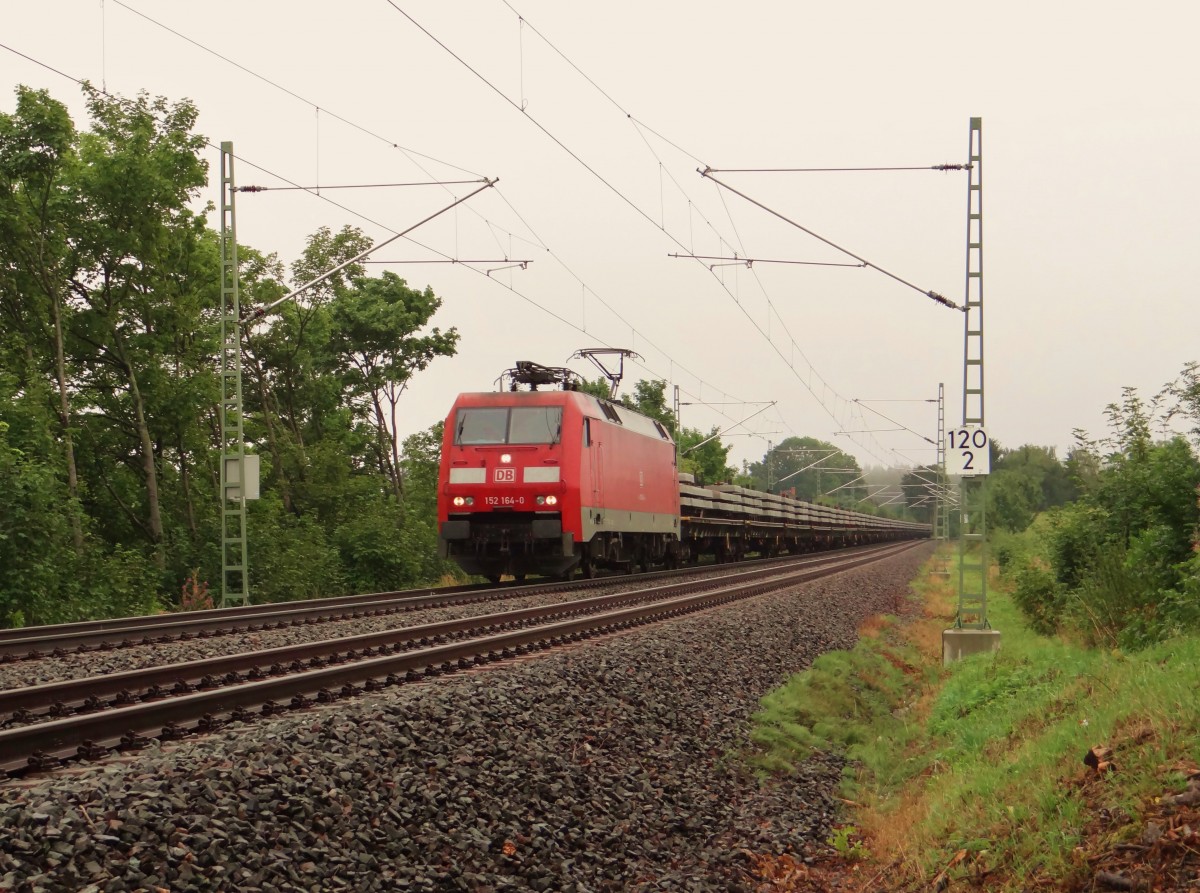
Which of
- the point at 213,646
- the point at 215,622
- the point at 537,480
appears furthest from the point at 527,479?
the point at 213,646

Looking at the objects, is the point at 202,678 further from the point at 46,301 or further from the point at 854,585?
the point at 854,585

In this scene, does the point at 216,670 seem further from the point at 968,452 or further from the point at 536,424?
the point at 536,424

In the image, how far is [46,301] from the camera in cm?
2198

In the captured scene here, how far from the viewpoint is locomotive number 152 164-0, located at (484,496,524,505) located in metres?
20.8

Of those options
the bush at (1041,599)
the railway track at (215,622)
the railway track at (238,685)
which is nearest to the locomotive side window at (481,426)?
the railway track at (215,622)

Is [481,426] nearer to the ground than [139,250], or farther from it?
nearer to the ground

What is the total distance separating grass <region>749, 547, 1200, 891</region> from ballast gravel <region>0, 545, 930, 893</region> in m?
0.55

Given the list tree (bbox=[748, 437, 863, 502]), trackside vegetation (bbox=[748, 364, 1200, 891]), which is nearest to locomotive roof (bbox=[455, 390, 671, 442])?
trackside vegetation (bbox=[748, 364, 1200, 891])

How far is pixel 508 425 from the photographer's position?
70.2 ft

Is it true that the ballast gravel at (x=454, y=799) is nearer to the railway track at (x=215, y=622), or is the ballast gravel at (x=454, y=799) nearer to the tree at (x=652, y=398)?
the railway track at (x=215, y=622)

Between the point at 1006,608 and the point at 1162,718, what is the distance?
1908cm

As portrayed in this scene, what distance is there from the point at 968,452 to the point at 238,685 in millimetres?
10069

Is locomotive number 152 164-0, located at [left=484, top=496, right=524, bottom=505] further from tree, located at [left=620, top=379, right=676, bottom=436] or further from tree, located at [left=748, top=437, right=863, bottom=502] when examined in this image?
tree, located at [left=748, top=437, right=863, bottom=502]

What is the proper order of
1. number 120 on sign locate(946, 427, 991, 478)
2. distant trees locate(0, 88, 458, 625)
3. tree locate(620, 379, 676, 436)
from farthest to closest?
tree locate(620, 379, 676, 436) → distant trees locate(0, 88, 458, 625) → number 120 on sign locate(946, 427, 991, 478)
